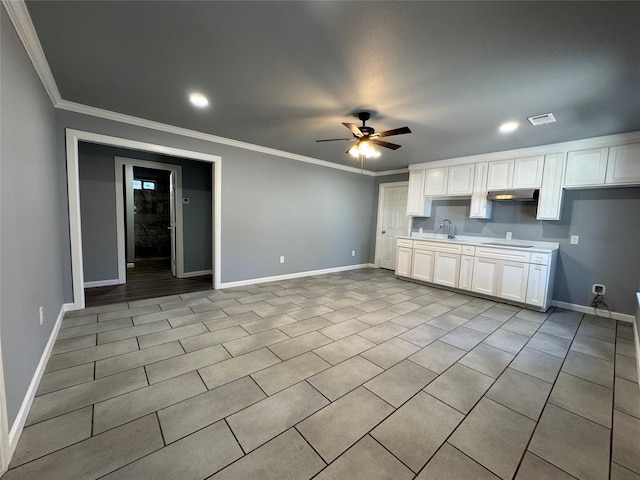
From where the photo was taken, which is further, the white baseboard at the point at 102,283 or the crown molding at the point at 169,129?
the white baseboard at the point at 102,283

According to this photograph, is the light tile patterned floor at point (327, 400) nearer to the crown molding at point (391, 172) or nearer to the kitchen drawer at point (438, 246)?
the kitchen drawer at point (438, 246)

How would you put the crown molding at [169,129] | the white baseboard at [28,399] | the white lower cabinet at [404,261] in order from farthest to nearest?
the white lower cabinet at [404,261]
the crown molding at [169,129]
the white baseboard at [28,399]

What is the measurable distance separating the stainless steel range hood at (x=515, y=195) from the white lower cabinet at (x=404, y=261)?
5.61ft

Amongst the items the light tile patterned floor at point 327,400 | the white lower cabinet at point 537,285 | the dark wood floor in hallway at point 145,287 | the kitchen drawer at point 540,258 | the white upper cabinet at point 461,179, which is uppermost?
the white upper cabinet at point 461,179

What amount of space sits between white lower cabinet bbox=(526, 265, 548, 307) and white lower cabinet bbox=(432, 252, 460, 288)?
3.37ft

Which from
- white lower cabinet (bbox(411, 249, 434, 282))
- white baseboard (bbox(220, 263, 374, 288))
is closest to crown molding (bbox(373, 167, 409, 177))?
white lower cabinet (bbox(411, 249, 434, 282))

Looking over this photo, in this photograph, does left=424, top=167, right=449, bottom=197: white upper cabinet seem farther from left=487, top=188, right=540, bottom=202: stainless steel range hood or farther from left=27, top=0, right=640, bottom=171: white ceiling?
left=27, top=0, right=640, bottom=171: white ceiling

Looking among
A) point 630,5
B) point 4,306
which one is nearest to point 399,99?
point 630,5

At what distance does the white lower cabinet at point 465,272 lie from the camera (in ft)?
14.8

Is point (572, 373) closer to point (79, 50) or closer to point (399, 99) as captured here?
point (399, 99)

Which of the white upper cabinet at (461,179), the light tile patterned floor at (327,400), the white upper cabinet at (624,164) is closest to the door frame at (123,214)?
the light tile patterned floor at (327,400)

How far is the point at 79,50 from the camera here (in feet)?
6.75

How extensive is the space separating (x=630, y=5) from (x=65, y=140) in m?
5.01

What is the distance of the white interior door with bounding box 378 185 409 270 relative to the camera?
627 centimetres
